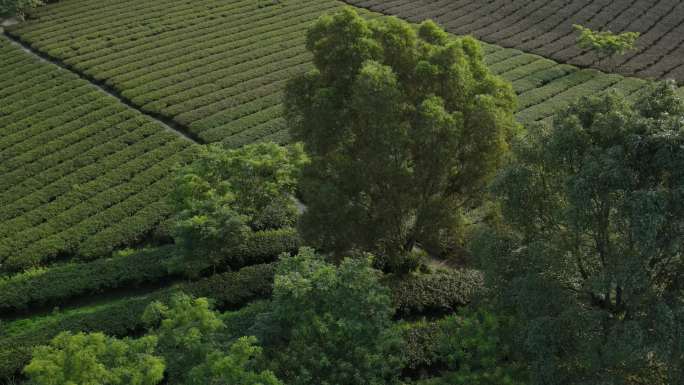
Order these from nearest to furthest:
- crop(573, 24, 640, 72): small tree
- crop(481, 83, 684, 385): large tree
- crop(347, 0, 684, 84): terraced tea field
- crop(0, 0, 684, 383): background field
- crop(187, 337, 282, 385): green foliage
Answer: crop(481, 83, 684, 385): large tree
crop(187, 337, 282, 385): green foliage
crop(0, 0, 684, 383): background field
crop(573, 24, 640, 72): small tree
crop(347, 0, 684, 84): terraced tea field

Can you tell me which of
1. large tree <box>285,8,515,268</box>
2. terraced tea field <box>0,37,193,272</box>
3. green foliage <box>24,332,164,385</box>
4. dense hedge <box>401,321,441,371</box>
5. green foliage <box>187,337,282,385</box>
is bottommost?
dense hedge <box>401,321,441,371</box>

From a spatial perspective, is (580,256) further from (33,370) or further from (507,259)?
(33,370)

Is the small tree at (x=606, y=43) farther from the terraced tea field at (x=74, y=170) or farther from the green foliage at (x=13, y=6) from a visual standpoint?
the green foliage at (x=13, y=6)

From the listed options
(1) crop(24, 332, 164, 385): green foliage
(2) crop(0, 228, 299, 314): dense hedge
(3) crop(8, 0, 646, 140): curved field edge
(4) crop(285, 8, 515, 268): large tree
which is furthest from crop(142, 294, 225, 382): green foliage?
(3) crop(8, 0, 646, 140): curved field edge

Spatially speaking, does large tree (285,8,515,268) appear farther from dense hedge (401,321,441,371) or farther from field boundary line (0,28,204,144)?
field boundary line (0,28,204,144)

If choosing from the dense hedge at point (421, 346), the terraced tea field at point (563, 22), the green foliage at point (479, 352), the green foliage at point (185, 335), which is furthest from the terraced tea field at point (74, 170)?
the terraced tea field at point (563, 22)

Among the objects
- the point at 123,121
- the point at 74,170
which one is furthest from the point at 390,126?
the point at 123,121
